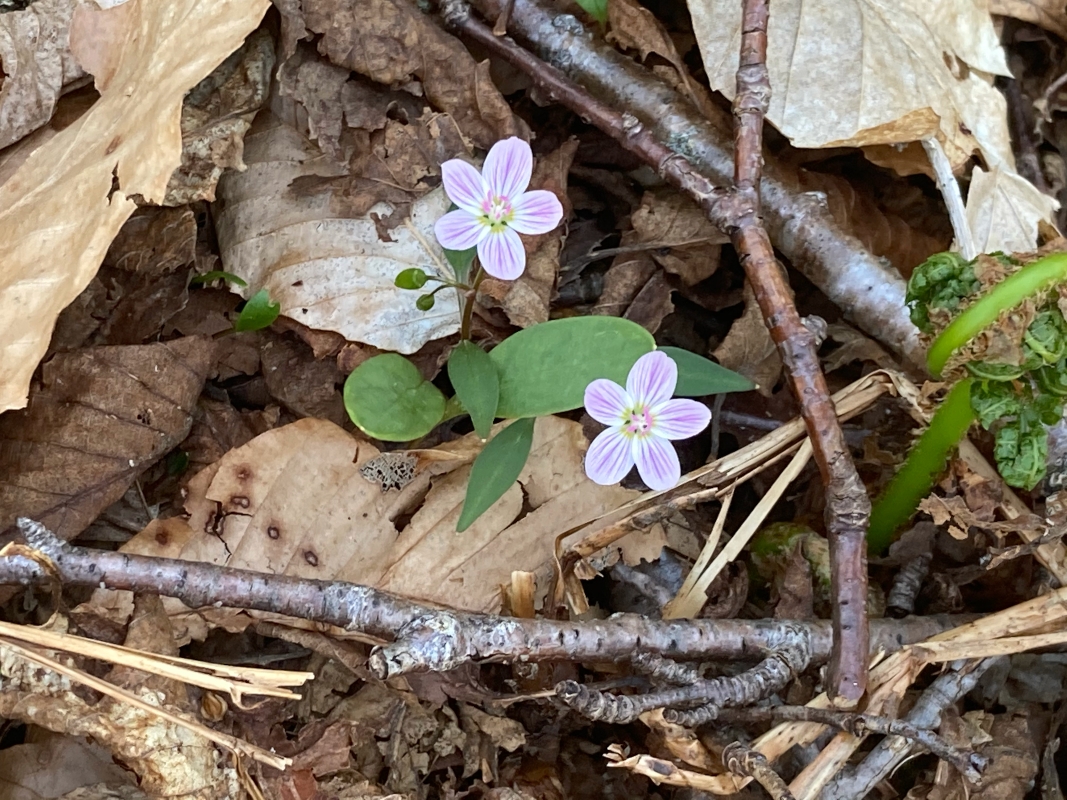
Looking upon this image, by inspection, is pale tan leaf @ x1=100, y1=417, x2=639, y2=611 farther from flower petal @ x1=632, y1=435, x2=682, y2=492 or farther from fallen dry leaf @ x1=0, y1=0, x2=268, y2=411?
fallen dry leaf @ x1=0, y1=0, x2=268, y2=411

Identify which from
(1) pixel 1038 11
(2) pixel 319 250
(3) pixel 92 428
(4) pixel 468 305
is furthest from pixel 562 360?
(1) pixel 1038 11

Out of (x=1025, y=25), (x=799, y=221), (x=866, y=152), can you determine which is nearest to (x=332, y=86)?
(x=799, y=221)

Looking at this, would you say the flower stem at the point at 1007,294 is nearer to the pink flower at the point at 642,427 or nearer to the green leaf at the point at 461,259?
the pink flower at the point at 642,427

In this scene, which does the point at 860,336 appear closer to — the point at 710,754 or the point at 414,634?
the point at 710,754

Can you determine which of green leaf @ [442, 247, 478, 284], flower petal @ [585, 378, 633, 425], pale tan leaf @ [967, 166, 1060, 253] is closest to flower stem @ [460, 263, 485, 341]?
green leaf @ [442, 247, 478, 284]

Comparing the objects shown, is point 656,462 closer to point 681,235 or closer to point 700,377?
point 700,377

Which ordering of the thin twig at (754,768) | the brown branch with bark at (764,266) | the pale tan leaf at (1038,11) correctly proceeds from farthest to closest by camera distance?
1. the pale tan leaf at (1038,11)
2. the brown branch with bark at (764,266)
3. the thin twig at (754,768)

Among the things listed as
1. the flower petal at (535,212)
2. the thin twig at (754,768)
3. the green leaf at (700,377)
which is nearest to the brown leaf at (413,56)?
the flower petal at (535,212)
